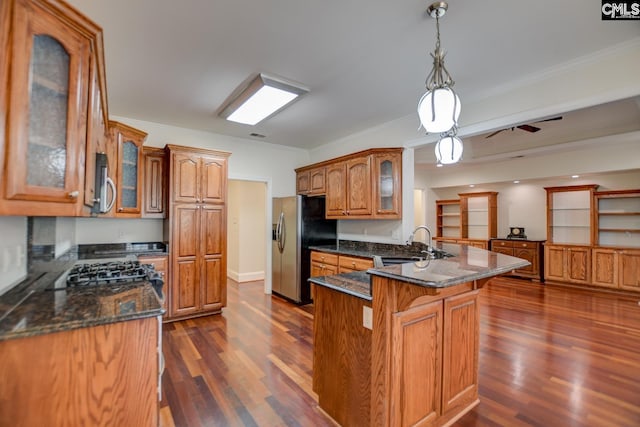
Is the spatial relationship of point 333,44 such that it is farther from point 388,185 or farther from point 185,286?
point 185,286

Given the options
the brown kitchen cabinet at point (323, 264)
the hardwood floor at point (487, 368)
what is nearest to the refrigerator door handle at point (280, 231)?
the brown kitchen cabinet at point (323, 264)

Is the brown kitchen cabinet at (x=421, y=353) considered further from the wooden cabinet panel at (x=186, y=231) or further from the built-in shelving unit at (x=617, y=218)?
the built-in shelving unit at (x=617, y=218)

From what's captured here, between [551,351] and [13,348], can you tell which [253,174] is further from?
[551,351]

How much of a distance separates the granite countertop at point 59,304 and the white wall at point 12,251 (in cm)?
5

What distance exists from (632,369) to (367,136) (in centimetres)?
392

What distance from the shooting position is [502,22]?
208cm

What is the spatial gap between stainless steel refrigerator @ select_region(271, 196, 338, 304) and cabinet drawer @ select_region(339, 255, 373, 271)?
2.72ft

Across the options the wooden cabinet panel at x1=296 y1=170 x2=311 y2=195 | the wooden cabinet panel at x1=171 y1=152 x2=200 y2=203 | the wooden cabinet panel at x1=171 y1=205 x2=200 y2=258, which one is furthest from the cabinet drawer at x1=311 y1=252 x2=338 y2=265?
the wooden cabinet panel at x1=171 y1=152 x2=200 y2=203

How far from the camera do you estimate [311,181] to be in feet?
17.3

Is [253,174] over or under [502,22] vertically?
under

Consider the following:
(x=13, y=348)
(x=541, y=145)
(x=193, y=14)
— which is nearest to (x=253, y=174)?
(x=193, y=14)

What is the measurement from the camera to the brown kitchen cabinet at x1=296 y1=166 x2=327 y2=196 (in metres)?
5.02

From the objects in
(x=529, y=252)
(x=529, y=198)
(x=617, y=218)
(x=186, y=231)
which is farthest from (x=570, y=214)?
(x=186, y=231)

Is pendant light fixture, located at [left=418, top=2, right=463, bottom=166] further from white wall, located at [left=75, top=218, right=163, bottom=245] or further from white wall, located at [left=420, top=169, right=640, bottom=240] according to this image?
white wall, located at [left=420, top=169, right=640, bottom=240]
